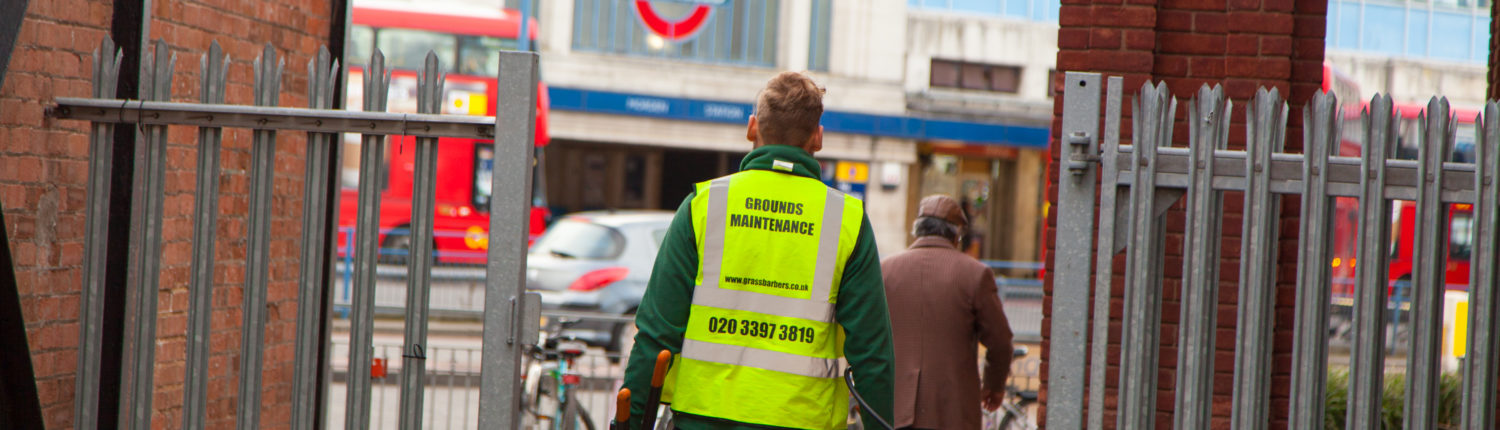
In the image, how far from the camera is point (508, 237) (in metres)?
2.97

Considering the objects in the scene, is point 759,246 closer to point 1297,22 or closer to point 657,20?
point 1297,22

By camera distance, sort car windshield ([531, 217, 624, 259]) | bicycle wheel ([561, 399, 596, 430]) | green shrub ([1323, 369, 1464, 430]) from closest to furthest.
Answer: green shrub ([1323, 369, 1464, 430]), bicycle wheel ([561, 399, 596, 430]), car windshield ([531, 217, 624, 259])

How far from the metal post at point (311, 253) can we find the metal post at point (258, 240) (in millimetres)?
90

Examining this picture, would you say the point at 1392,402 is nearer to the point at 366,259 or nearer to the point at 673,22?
the point at 366,259

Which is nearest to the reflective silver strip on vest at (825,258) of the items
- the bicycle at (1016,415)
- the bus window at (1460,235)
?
the bicycle at (1016,415)

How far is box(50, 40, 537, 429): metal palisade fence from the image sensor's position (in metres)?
2.97

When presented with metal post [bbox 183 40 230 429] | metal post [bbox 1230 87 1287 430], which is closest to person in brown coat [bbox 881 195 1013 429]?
metal post [bbox 1230 87 1287 430]

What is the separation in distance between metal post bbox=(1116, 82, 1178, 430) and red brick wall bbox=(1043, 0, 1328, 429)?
6.64ft

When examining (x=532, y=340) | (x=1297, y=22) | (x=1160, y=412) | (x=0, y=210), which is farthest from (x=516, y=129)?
(x=1297, y=22)

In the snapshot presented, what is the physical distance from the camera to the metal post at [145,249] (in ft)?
10.3

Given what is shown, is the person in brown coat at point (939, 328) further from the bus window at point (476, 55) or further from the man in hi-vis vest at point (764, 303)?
the bus window at point (476, 55)

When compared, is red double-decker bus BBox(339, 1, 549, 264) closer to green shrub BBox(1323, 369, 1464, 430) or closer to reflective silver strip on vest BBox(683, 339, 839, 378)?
green shrub BBox(1323, 369, 1464, 430)

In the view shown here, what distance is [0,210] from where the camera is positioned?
9.75 feet

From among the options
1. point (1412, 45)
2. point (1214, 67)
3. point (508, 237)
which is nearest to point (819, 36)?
point (1412, 45)
